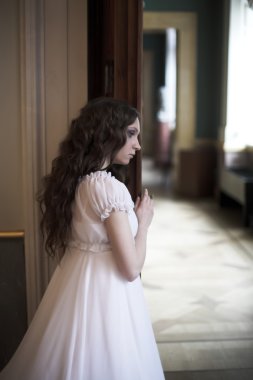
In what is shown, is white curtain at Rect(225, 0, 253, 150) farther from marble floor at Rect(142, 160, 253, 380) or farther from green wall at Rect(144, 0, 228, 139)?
marble floor at Rect(142, 160, 253, 380)

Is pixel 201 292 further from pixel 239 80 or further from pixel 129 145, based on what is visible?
pixel 239 80

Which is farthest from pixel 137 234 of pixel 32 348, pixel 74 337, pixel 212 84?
pixel 212 84

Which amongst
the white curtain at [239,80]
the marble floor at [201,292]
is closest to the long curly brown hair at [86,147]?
the marble floor at [201,292]

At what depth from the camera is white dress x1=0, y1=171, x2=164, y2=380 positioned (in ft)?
6.47

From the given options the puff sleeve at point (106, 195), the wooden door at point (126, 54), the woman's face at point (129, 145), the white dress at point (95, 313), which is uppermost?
the wooden door at point (126, 54)

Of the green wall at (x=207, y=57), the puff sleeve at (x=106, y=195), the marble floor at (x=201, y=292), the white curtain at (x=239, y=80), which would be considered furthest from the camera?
the green wall at (x=207, y=57)

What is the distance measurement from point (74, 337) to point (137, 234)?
1.40 feet

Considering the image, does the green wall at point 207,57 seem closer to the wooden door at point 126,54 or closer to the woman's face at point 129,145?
the wooden door at point 126,54

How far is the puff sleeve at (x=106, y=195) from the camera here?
75.5 inches

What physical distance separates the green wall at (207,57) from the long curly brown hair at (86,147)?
7.58 metres

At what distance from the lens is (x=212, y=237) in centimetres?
646

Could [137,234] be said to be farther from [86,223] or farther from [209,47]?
[209,47]

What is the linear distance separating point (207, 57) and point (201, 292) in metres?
5.95

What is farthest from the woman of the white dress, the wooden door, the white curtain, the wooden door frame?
the wooden door frame
